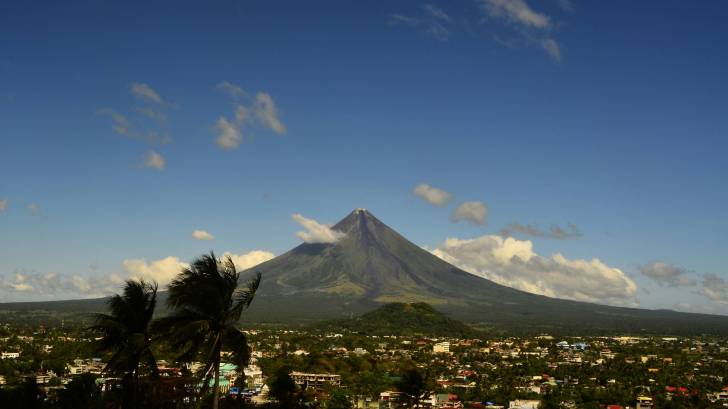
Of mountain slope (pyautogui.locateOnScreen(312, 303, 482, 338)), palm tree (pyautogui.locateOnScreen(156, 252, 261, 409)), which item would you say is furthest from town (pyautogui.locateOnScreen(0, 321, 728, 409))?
mountain slope (pyautogui.locateOnScreen(312, 303, 482, 338))

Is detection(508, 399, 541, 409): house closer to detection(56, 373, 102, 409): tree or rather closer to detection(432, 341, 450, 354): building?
detection(56, 373, 102, 409): tree

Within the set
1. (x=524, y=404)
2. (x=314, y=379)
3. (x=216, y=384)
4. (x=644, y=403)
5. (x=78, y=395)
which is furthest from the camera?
(x=314, y=379)

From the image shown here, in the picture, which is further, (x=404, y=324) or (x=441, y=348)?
(x=404, y=324)

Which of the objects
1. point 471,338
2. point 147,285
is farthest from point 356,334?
point 147,285

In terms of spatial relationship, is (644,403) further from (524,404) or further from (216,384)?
(216,384)

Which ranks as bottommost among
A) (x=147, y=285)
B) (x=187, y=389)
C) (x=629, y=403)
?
(x=629, y=403)

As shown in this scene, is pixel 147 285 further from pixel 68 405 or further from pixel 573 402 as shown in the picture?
pixel 573 402

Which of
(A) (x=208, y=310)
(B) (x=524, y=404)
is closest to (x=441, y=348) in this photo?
(B) (x=524, y=404)
